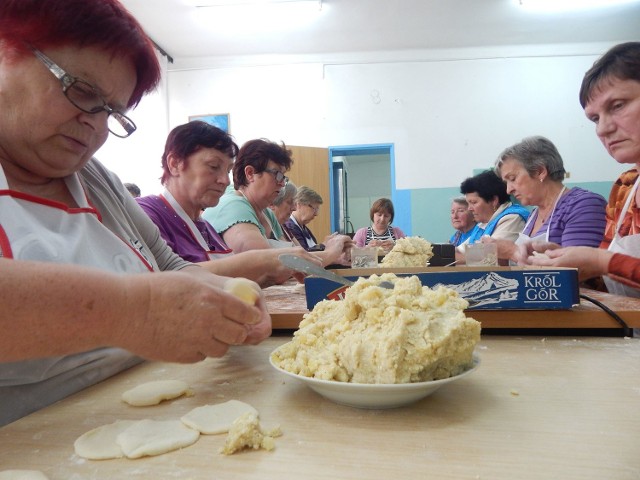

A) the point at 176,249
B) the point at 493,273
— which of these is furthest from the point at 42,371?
the point at 176,249

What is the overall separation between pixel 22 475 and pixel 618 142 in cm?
207

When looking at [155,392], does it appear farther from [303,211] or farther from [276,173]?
[303,211]

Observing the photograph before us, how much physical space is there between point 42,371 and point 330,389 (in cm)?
52

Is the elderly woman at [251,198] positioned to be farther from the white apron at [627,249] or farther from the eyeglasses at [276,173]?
the white apron at [627,249]

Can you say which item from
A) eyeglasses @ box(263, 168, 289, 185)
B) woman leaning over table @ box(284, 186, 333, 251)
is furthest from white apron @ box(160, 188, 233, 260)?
woman leaning over table @ box(284, 186, 333, 251)

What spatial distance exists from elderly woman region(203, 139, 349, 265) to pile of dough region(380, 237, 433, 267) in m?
0.31

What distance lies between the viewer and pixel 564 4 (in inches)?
168

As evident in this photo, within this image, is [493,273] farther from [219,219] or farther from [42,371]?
[219,219]

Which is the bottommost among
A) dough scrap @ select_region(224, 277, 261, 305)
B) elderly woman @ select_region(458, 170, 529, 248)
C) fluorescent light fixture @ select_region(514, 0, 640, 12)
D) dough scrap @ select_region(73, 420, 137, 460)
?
dough scrap @ select_region(73, 420, 137, 460)

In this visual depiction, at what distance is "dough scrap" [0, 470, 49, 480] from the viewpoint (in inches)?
18.1

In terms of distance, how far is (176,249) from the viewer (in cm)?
183

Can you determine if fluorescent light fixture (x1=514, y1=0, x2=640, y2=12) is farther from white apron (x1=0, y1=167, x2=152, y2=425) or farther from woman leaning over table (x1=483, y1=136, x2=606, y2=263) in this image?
white apron (x1=0, y1=167, x2=152, y2=425)

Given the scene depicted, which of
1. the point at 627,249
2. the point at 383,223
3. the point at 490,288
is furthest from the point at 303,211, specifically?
the point at 490,288

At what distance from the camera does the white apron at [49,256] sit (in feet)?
2.42
